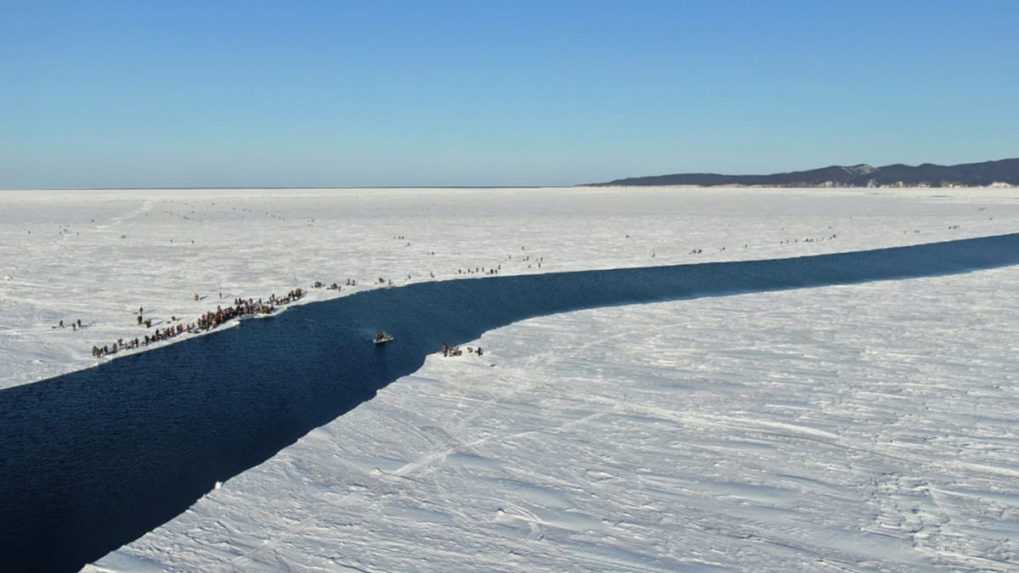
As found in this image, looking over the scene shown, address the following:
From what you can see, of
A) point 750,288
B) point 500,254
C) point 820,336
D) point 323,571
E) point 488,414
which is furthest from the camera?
point 500,254

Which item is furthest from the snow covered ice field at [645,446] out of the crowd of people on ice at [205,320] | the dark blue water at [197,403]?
the dark blue water at [197,403]

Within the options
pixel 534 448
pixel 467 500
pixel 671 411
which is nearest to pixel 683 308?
pixel 671 411

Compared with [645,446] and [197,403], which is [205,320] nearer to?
[197,403]

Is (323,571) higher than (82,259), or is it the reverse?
A: (82,259)

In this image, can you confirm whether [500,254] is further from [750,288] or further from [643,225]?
[643,225]

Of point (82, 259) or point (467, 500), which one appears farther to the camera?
point (82, 259)

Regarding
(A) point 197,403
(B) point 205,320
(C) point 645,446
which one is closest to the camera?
(C) point 645,446

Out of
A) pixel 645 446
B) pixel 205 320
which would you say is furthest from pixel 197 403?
pixel 645 446
